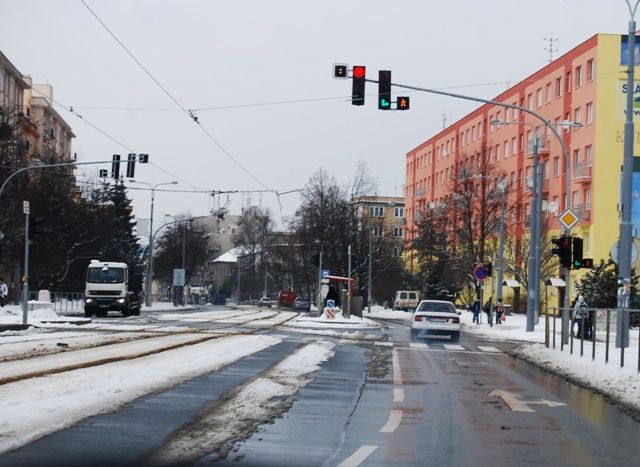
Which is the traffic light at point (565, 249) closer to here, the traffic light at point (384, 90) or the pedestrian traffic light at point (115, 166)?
the traffic light at point (384, 90)

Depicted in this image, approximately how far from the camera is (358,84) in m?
21.8

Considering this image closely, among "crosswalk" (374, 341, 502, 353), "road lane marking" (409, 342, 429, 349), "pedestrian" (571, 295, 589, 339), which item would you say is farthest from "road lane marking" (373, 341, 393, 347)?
"pedestrian" (571, 295, 589, 339)

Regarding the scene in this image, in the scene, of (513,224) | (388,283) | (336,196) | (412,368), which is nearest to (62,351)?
(412,368)

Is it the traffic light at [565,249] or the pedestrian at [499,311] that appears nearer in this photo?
the traffic light at [565,249]

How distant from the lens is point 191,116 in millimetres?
40625

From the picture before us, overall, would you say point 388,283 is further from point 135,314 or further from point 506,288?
point 135,314

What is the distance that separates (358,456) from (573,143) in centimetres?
6233

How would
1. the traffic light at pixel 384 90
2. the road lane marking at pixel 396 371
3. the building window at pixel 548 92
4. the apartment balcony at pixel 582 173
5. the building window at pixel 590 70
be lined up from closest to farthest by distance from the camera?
the road lane marking at pixel 396 371, the traffic light at pixel 384 90, the apartment balcony at pixel 582 173, the building window at pixel 590 70, the building window at pixel 548 92

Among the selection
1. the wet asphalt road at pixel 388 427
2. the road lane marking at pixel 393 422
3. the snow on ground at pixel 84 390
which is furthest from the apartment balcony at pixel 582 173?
the road lane marking at pixel 393 422

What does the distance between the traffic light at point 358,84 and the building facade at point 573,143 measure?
28939 millimetres

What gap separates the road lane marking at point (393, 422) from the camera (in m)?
9.90

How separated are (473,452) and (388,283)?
87.1 metres

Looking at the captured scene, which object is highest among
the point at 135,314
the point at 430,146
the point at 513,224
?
the point at 430,146

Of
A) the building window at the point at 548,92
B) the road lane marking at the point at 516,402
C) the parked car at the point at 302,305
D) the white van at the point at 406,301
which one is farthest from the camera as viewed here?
the parked car at the point at 302,305
